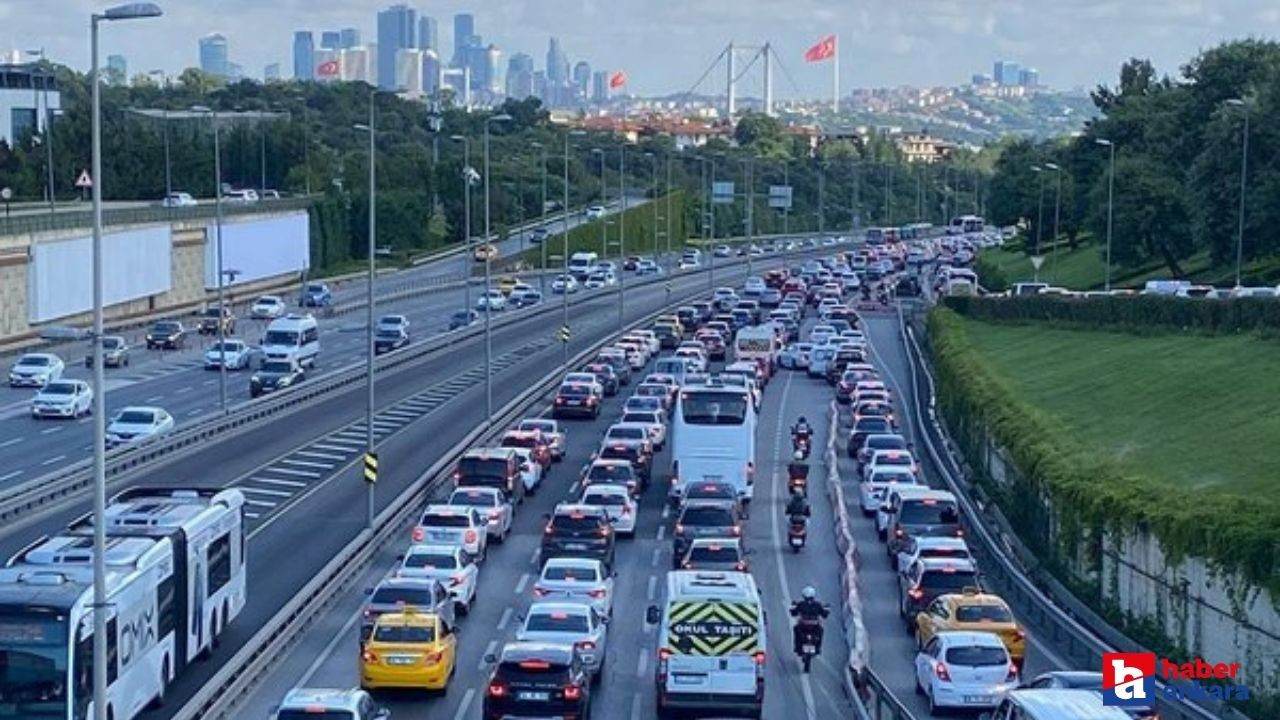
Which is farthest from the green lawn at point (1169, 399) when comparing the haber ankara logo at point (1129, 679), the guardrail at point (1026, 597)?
the haber ankara logo at point (1129, 679)

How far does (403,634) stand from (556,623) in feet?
7.70

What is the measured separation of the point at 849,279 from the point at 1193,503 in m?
97.4

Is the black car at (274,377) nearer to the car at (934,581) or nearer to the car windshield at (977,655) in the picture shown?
the car at (934,581)

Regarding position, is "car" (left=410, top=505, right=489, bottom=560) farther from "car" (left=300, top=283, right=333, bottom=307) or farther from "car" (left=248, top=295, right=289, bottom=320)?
"car" (left=300, top=283, right=333, bottom=307)

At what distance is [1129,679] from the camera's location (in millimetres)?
28969

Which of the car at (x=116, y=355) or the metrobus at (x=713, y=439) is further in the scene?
the car at (x=116, y=355)

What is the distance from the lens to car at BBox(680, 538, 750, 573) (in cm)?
4028

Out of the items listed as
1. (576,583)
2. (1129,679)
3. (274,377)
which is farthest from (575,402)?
(1129,679)

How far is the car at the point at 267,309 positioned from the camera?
10469 centimetres

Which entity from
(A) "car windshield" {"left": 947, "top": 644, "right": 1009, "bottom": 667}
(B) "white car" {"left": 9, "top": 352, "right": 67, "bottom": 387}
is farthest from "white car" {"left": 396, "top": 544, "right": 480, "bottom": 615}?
(B) "white car" {"left": 9, "top": 352, "right": 67, "bottom": 387}

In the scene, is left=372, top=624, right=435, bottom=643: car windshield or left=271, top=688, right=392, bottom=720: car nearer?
left=271, top=688, right=392, bottom=720: car

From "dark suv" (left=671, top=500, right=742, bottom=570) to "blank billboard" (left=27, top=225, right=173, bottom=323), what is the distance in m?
36.1

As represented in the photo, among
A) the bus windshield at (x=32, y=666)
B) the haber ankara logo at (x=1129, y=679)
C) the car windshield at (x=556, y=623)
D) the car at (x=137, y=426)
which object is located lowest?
the car at (x=137, y=426)

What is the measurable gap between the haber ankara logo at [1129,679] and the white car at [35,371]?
49736 mm
